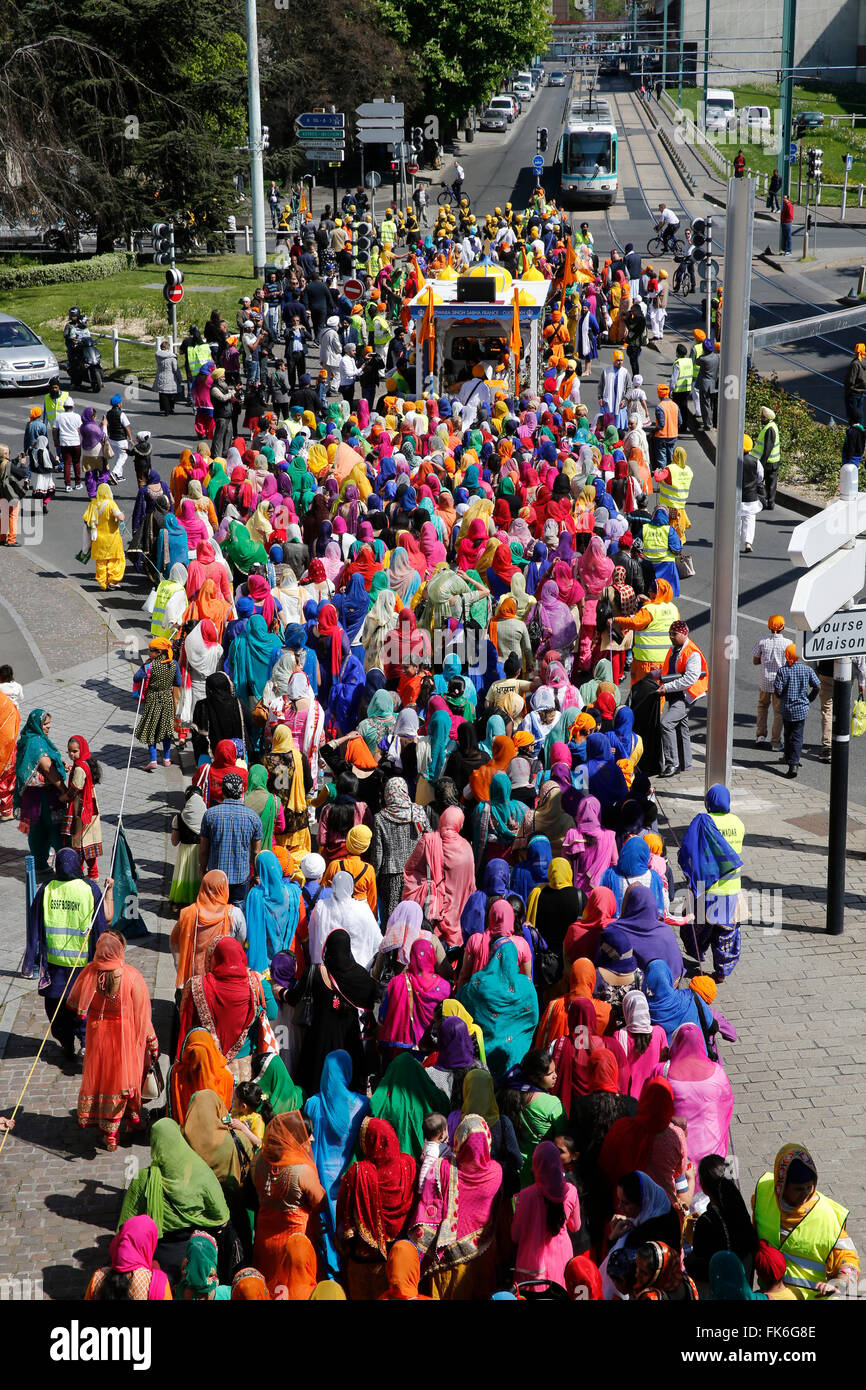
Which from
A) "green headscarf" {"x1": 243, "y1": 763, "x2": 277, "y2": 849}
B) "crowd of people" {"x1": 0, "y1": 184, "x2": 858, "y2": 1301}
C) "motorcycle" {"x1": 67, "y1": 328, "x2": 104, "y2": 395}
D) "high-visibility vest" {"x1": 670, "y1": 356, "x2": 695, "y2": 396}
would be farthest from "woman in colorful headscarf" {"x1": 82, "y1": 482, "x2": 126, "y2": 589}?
"motorcycle" {"x1": 67, "y1": 328, "x2": 104, "y2": 395}

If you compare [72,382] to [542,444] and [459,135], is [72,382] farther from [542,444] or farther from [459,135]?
[459,135]

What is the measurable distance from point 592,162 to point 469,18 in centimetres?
1412

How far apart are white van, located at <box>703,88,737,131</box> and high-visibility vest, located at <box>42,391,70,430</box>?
127 feet

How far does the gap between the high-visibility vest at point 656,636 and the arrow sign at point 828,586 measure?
115 inches

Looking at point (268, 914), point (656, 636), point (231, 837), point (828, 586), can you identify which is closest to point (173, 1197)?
point (268, 914)

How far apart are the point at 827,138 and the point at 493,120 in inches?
904

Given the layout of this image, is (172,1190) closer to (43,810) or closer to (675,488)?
(43,810)

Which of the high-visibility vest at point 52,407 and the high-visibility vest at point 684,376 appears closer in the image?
the high-visibility vest at point 52,407

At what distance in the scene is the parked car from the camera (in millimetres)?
74875

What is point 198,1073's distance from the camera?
7.62m

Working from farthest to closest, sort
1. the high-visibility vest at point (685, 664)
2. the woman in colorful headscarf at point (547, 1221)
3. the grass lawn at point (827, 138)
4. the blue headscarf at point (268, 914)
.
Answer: the grass lawn at point (827, 138), the high-visibility vest at point (685, 664), the blue headscarf at point (268, 914), the woman in colorful headscarf at point (547, 1221)

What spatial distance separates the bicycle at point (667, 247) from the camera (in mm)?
40656

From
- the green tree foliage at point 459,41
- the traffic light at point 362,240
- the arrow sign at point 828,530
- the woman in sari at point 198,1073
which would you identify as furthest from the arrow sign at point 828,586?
the green tree foliage at point 459,41

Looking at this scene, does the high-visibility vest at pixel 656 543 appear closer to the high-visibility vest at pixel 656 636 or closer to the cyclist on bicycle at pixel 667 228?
the high-visibility vest at pixel 656 636
